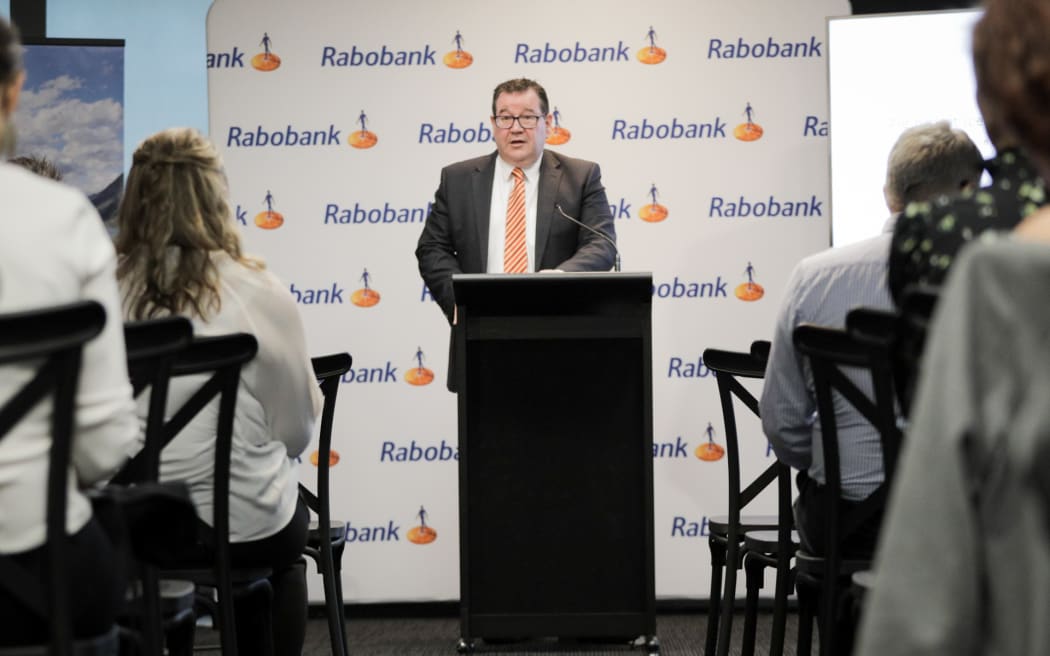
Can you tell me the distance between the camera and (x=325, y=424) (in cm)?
337

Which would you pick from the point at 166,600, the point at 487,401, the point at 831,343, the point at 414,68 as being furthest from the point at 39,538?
the point at 414,68

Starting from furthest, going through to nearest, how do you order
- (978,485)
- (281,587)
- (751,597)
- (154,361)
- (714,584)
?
(714,584)
(751,597)
(281,587)
(154,361)
(978,485)

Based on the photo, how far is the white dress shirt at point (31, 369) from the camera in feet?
5.25

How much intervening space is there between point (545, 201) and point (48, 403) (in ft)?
10.3

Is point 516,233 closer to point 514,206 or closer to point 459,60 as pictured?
point 514,206

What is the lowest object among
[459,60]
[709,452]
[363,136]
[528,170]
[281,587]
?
[281,587]

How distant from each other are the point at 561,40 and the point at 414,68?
65 cm

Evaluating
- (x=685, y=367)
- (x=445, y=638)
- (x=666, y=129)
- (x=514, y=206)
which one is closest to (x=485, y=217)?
(x=514, y=206)

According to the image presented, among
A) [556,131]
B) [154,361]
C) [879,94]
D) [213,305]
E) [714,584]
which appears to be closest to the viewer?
[154,361]

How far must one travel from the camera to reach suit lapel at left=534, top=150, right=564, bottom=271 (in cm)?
460

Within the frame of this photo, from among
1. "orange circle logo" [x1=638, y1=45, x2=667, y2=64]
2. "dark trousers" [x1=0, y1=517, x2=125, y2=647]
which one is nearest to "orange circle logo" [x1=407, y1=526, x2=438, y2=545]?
"orange circle logo" [x1=638, y1=45, x2=667, y2=64]

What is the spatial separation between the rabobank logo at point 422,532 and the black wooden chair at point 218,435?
8.59 ft

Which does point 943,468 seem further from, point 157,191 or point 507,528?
point 507,528

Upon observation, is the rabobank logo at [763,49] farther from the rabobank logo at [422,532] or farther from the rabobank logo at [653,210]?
the rabobank logo at [422,532]
